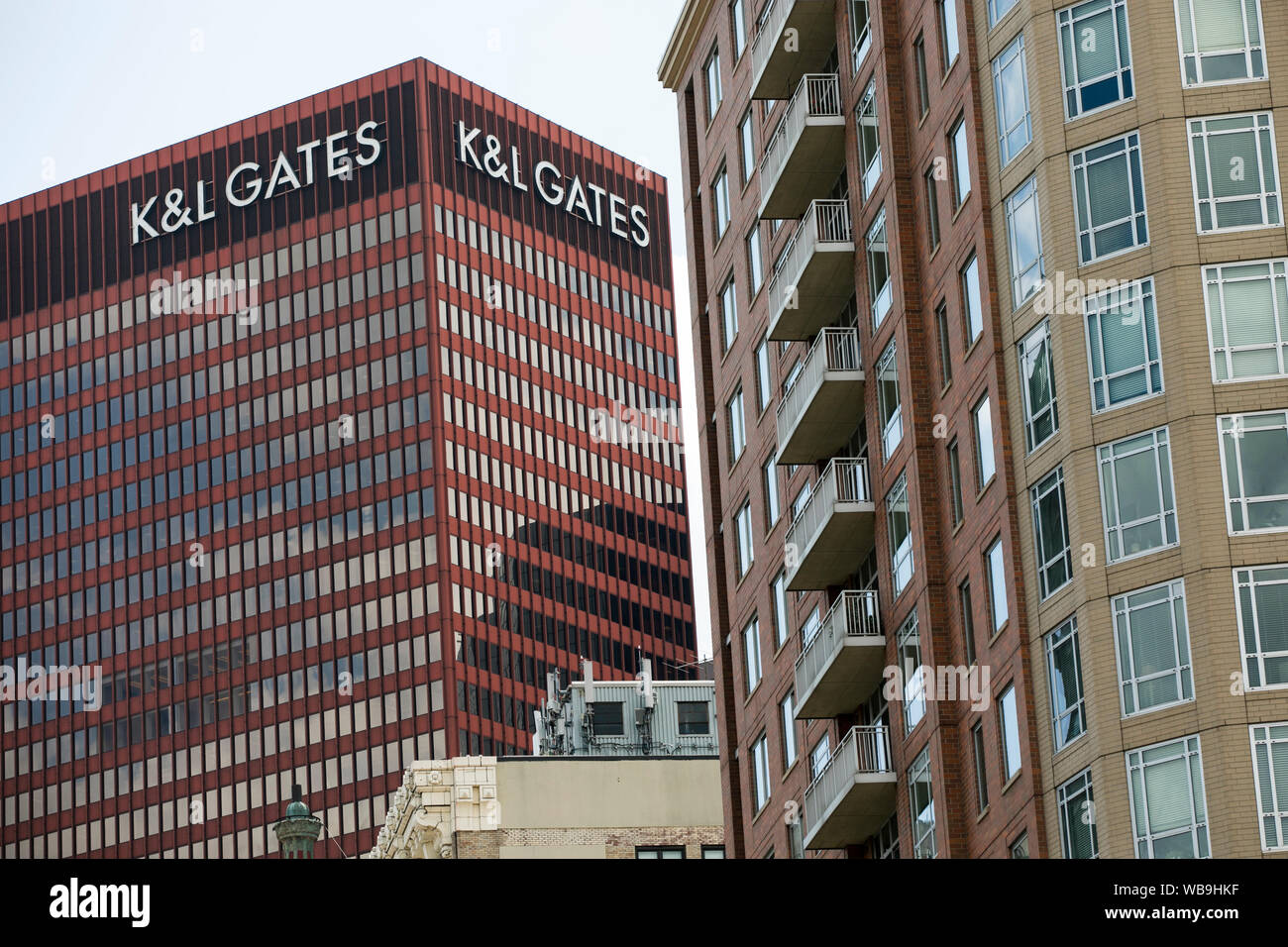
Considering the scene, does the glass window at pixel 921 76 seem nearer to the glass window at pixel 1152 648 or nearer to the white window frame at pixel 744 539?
the white window frame at pixel 744 539

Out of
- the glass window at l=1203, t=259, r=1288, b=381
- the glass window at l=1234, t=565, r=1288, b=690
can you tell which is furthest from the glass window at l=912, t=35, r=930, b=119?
the glass window at l=1234, t=565, r=1288, b=690

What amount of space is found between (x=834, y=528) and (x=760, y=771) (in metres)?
11.2

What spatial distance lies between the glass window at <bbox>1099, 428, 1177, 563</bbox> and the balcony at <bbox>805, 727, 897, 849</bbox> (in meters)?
11.9

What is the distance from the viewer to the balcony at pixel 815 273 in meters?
63.7

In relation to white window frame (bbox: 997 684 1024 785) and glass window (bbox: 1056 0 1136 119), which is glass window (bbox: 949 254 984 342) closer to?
glass window (bbox: 1056 0 1136 119)

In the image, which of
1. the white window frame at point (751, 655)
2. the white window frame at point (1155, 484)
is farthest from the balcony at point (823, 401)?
the white window frame at point (1155, 484)

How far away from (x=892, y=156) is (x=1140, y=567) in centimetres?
1640

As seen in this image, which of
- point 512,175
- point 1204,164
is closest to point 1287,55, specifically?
point 1204,164

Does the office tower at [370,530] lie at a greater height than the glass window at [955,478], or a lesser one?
greater

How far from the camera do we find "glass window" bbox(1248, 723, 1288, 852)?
43594 millimetres

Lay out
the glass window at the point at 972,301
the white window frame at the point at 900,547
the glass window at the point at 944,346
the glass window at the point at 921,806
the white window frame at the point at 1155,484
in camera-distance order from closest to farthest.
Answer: the white window frame at the point at 1155,484 → the glass window at the point at 972,301 → the glass window at the point at 921,806 → the glass window at the point at 944,346 → the white window frame at the point at 900,547

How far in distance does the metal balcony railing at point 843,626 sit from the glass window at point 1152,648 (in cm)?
1302

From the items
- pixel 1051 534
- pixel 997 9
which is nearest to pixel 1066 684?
pixel 1051 534
